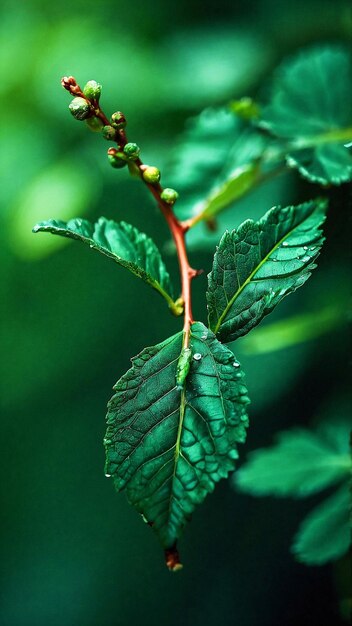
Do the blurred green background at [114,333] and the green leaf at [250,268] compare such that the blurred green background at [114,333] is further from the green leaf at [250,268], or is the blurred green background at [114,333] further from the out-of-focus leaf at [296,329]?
the green leaf at [250,268]

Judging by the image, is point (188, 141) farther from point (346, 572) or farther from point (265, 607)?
point (265, 607)

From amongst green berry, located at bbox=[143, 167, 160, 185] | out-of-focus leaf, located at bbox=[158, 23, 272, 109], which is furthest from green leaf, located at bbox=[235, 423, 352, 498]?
out-of-focus leaf, located at bbox=[158, 23, 272, 109]

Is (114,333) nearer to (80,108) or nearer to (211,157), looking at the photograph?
(211,157)

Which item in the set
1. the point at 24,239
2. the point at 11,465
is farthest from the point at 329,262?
the point at 11,465

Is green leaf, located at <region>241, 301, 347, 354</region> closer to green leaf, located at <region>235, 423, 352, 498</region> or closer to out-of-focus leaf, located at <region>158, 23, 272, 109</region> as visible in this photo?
green leaf, located at <region>235, 423, 352, 498</region>

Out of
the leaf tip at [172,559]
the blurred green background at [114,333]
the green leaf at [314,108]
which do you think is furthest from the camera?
the blurred green background at [114,333]

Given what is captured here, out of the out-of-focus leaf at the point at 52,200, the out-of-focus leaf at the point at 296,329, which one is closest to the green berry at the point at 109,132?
the out-of-focus leaf at the point at 296,329
